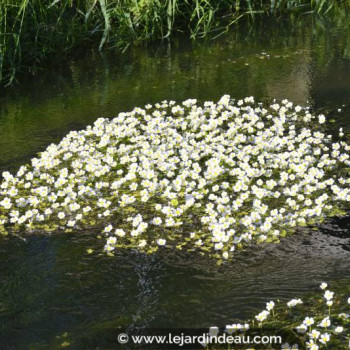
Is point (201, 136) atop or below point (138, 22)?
below

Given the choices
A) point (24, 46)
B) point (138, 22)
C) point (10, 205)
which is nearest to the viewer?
point (10, 205)

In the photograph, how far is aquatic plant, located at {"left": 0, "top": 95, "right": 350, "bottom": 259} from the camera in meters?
5.50

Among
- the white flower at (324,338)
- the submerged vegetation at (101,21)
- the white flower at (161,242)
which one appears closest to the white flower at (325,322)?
the white flower at (324,338)

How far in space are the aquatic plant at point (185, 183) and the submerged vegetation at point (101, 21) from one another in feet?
9.81

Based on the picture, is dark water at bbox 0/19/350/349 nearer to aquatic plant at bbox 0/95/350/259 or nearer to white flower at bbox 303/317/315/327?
aquatic plant at bbox 0/95/350/259

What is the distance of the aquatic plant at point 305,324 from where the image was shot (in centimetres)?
402

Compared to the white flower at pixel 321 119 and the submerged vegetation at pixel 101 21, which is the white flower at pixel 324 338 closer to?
the white flower at pixel 321 119

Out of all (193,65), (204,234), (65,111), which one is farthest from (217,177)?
(193,65)

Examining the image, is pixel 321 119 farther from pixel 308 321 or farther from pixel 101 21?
pixel 101 21

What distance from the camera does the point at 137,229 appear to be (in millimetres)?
5531

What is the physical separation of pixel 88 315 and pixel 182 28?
7.95 meters

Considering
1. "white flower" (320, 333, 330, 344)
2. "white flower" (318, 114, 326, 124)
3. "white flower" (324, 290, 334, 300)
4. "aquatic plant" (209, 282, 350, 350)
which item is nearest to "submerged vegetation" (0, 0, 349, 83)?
"white flower" (318, 114, 326, 124)

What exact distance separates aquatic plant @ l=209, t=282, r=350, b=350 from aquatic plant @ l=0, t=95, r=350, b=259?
0.85 metres

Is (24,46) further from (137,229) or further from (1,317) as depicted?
(1,317)
